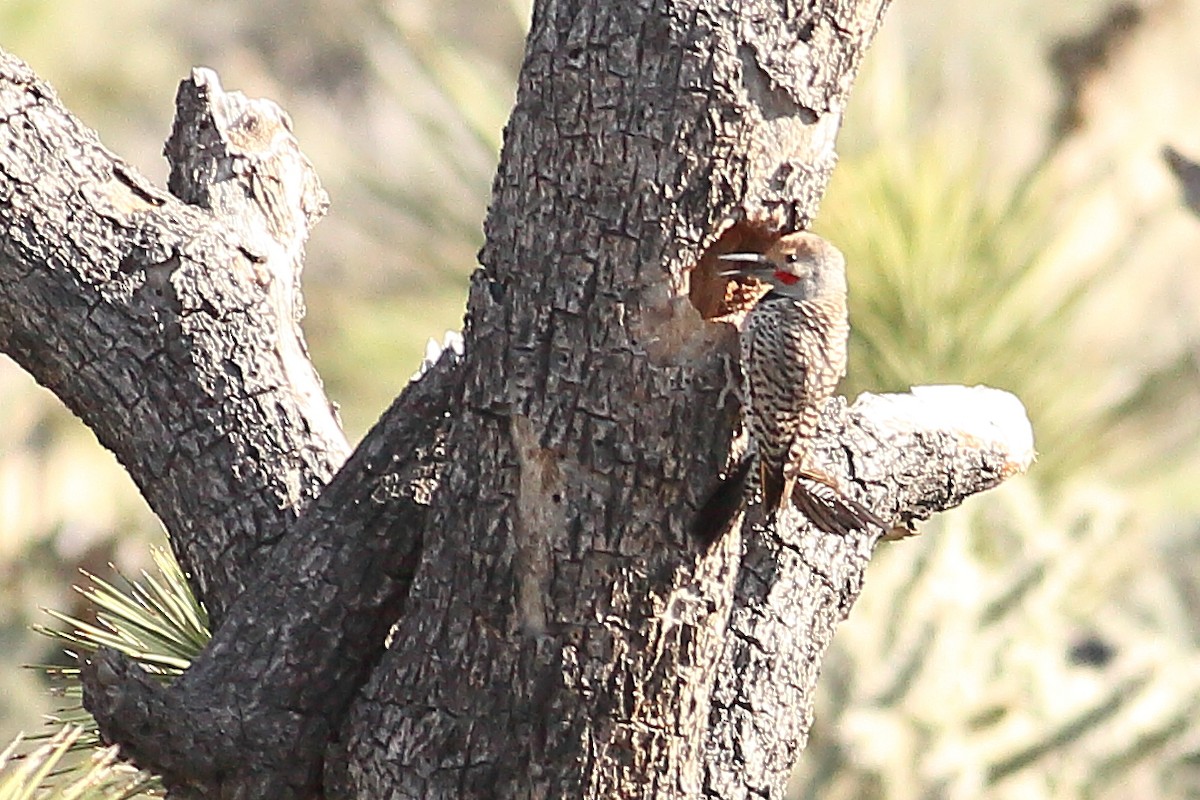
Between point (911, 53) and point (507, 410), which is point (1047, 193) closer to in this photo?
point (507, 410)

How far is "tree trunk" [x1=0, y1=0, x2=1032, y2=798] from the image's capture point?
6.08 ft

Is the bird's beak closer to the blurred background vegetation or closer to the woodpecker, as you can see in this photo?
the woodpecker

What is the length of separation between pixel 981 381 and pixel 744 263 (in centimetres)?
274

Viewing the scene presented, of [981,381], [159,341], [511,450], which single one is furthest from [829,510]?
[981,381]

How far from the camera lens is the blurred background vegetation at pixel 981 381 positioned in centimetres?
431

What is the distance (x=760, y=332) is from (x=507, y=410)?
0.39m

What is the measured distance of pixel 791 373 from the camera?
2221 millimetres

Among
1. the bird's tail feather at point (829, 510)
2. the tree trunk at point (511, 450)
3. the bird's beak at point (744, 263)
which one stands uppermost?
the bird's beak at point (744, 263)

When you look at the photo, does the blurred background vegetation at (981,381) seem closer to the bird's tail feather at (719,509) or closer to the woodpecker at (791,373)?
the woodpecker at (791,373)

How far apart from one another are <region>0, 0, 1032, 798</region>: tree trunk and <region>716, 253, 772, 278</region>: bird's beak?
2 cm

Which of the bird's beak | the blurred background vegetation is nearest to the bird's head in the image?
the bird's beak

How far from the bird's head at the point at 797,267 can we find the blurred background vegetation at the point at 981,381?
1868 mm

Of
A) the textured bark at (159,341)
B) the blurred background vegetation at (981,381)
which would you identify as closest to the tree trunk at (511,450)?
the textured bark at (159,341)

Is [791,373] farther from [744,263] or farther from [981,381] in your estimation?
[981,381]
